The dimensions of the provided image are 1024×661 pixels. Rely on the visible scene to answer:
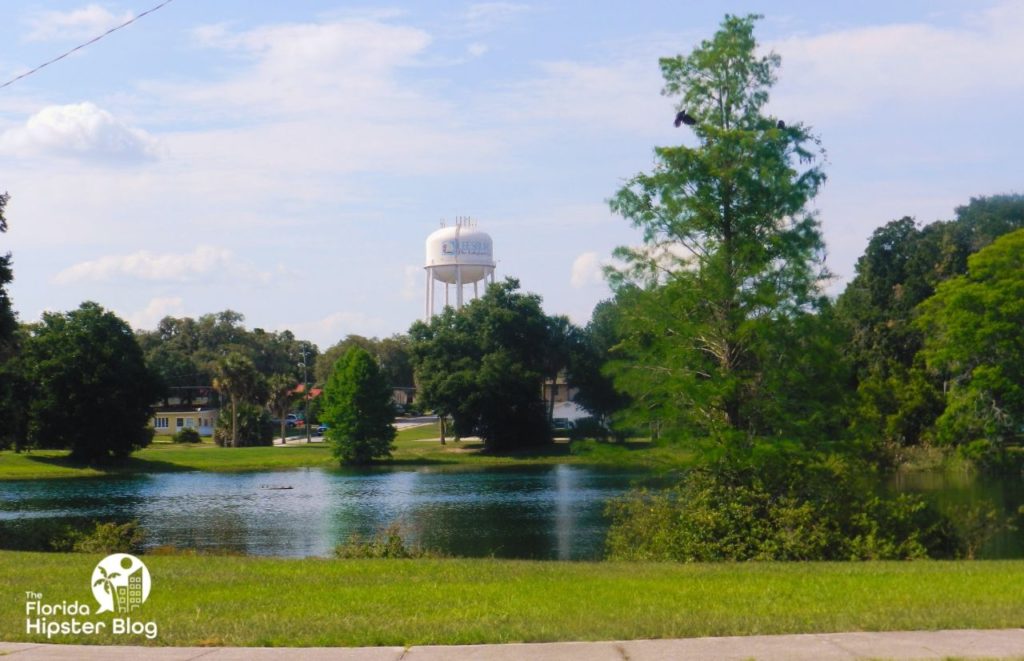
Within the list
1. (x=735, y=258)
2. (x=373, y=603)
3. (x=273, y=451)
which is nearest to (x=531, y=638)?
(x=373, y=603)

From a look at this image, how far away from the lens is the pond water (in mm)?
30938

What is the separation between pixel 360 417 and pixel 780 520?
55739 mm

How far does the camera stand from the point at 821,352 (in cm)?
2509

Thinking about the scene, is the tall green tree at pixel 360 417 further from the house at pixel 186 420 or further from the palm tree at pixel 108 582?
the palm tree at pixel 108 582

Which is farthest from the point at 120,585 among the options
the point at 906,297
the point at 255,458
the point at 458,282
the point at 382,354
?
the point at 382,354

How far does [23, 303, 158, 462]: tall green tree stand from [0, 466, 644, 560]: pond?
600cm

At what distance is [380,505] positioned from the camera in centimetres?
4550

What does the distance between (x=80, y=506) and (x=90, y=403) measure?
83.8 feet

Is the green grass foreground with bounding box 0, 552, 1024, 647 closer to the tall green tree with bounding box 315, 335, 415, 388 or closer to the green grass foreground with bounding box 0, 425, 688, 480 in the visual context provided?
the green grass foreground with bounding box 0, 425, 688, 480

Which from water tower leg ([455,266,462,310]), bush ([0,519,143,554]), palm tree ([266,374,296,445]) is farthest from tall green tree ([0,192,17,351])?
water tower leg ([455,266,462,310])

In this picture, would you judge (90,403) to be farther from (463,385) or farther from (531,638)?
(531,638)

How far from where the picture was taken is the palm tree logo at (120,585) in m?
11.9

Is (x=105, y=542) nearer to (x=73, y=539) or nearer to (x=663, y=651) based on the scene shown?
(x=73, y=539)

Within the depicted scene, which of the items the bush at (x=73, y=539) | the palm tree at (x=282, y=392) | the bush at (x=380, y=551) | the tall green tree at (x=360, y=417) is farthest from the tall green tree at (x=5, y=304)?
the palm tree at (x=282, y=392)
